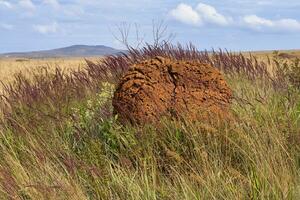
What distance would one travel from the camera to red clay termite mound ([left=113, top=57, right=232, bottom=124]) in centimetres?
527

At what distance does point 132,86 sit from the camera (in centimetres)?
562

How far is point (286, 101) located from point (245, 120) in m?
1.34

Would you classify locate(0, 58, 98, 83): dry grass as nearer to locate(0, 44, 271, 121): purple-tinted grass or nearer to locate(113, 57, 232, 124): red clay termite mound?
locate(0, 44, 271, 121): purple-tinted grass

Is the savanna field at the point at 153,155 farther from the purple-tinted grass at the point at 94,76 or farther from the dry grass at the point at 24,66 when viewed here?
the dry grass at the point at 24,66

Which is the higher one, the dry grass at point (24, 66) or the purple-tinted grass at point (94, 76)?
the purple-tinted grass at point (94, 76)

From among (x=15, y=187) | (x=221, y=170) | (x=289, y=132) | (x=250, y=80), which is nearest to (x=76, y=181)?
(x=15, y=187)

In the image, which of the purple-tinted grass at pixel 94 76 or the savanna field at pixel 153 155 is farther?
the purple-tinted grass at pixel 94 76

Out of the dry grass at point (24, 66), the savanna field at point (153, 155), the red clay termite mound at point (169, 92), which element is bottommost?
the dry grass at point (24, 66)

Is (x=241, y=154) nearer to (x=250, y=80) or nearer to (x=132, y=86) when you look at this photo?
(x=132, y=86)

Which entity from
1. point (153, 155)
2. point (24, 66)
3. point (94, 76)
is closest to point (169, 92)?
point (153, 155)

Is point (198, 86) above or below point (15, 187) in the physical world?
above

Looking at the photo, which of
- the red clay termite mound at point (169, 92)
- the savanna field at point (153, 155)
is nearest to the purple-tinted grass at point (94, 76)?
the savanna field at point (153, 155)

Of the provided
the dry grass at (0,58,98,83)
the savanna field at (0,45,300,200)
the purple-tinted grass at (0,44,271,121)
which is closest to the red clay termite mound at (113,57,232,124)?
the savanna field at (0,45,300,200)

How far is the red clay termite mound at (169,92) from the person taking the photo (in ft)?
17.3
